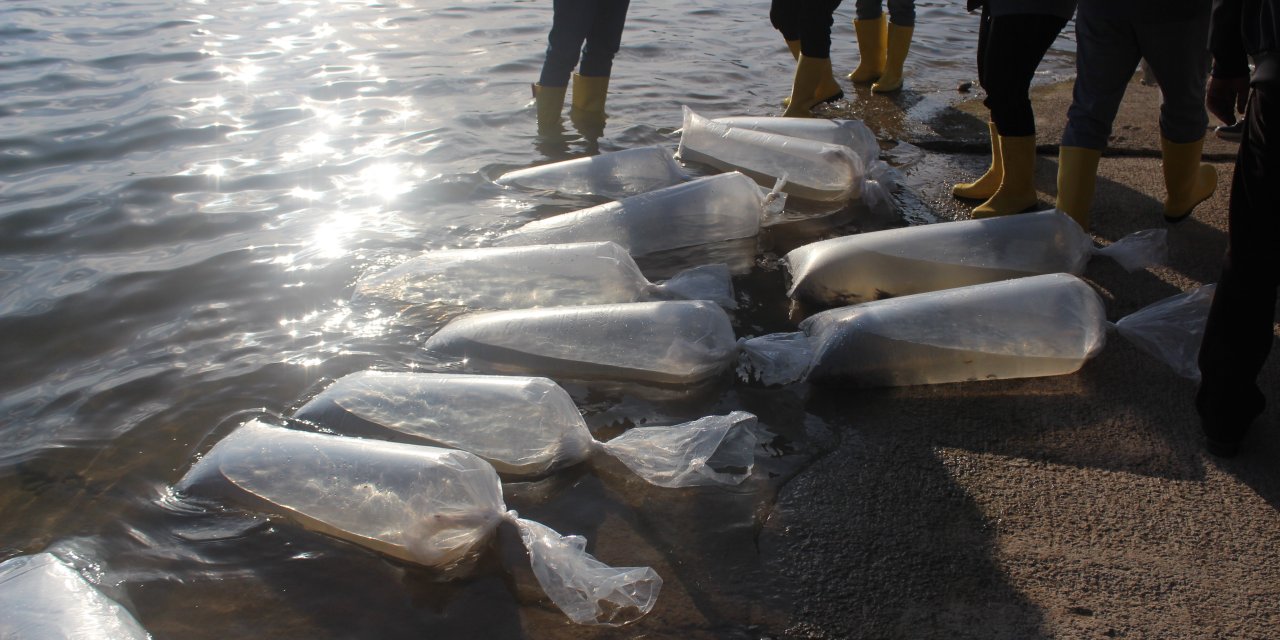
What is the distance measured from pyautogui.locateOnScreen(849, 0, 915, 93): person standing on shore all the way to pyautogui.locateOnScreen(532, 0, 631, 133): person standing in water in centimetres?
196

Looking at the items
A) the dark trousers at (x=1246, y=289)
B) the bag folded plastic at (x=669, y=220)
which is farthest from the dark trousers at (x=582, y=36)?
the dark trousers at (x=1246, y=289)

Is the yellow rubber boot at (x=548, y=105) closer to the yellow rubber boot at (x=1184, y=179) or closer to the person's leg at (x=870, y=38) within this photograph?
the person's leg at (x=870, y=38)

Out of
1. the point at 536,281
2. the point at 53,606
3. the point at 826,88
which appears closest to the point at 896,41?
the point at 826,88

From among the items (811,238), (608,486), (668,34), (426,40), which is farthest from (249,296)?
(668,34)

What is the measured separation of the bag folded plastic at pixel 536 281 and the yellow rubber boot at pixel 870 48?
3.73m

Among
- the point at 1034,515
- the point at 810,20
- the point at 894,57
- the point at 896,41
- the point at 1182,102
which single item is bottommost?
the point at 1034,515

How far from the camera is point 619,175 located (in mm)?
4223

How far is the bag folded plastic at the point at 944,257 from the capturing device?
308 centimetres

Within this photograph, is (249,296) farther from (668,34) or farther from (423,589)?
(668,34)

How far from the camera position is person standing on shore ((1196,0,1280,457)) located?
2018 mm

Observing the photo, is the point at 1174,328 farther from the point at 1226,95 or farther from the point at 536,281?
the point at 536,281

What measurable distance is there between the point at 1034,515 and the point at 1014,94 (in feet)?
6.53

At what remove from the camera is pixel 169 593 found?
1.96 meters

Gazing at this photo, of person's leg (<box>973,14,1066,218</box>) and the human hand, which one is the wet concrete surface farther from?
person's leg (<box>973,14,1066,218</box>)
